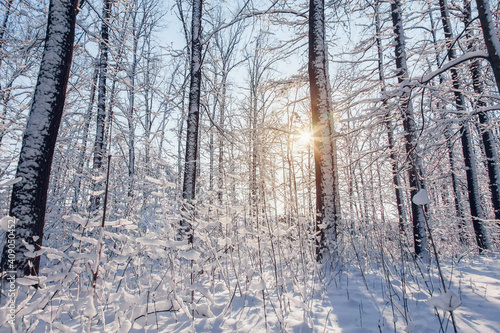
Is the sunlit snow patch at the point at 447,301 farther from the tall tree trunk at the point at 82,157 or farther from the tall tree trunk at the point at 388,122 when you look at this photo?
the tall tree trunk at the point at 82,157

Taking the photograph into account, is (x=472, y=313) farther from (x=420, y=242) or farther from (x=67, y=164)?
(x=67, y=164)

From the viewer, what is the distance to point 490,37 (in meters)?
2.63

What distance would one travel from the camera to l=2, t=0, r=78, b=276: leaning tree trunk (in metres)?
3.08

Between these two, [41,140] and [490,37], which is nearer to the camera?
[490,37]

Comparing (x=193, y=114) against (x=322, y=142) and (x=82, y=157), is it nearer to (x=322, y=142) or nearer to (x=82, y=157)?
(x=322, y=142)

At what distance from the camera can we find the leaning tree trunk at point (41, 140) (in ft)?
10.1

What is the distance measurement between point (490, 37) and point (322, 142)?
92.0 inches

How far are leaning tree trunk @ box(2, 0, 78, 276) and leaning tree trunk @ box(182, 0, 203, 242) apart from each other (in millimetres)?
3010

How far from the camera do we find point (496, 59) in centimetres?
260

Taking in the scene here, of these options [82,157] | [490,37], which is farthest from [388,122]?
[82,157]

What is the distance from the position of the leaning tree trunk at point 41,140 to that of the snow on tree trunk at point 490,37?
5.55m

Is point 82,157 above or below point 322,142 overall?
above

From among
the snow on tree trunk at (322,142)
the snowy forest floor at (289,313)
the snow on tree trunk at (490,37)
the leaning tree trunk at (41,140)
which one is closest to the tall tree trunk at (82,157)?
the leaning tree trunk at (41,140)

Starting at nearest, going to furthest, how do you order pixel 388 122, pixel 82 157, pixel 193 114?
pixel 388 122 < pixel 193 114 < pixel 82 157
